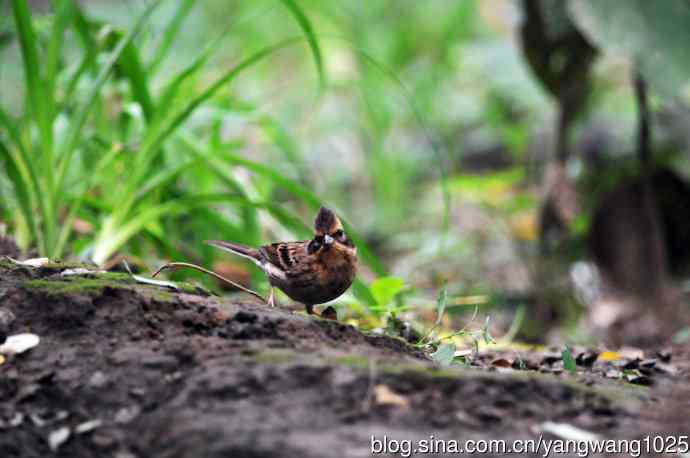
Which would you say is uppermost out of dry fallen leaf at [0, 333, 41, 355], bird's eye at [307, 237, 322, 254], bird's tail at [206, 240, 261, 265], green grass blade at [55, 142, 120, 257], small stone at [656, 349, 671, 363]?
green grass blade at [55, 142, 120, 257]

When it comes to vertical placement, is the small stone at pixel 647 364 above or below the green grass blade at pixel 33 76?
below

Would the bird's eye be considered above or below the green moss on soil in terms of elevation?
above

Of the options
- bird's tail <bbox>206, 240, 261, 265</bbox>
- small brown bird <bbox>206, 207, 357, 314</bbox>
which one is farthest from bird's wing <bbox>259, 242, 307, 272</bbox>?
bird's tail <bbox>206, 240, 261, 265</bbox>

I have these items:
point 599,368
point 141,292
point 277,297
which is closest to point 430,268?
point 277,297

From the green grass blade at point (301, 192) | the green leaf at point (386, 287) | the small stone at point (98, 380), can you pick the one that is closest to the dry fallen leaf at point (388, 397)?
the small stone at point (98, 380)

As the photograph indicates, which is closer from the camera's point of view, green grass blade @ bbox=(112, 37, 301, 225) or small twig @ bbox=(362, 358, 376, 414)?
small twig @ bbox=(362, 358, 376, 414)

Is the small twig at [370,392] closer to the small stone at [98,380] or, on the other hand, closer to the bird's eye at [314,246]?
the small stone at [98,380]

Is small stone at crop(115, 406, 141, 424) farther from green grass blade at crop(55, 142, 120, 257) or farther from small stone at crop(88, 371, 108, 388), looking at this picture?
green grass blade at crop(55, 142, 120, 257)

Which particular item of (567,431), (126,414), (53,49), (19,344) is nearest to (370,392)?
(567,431)
